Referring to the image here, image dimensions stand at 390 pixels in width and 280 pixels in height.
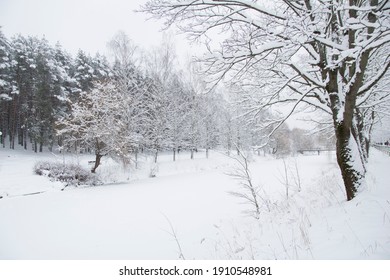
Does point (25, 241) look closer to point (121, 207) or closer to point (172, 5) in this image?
point (121, 207)

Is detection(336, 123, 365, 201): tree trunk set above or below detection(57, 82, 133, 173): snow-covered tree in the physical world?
below

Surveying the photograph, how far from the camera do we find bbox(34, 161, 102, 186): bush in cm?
1407

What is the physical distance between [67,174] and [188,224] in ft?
36.1

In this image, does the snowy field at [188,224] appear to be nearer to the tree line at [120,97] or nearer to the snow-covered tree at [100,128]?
the snow-covered tree at [100,128]

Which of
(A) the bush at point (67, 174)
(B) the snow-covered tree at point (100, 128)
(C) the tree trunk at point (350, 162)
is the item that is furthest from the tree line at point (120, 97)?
(C) the tree trunk at point (350, 162)

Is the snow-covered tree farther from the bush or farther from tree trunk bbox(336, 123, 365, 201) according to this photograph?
tree trunk bbox(336, 123, 365, 201)

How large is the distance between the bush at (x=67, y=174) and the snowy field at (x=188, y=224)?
4.67 feet

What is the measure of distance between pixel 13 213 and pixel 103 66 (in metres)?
34.8

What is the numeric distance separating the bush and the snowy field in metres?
1.42

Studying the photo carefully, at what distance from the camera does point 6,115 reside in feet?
105

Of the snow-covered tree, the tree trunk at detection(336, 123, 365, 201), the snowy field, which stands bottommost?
the snowy field

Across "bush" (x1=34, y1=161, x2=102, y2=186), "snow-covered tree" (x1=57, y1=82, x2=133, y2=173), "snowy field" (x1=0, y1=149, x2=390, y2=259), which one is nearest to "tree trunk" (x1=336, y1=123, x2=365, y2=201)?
"snowy field" (x1=0, y1=149, x2=390, y2=259)

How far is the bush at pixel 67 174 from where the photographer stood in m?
14.1

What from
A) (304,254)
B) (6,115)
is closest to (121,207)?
(304,254)
